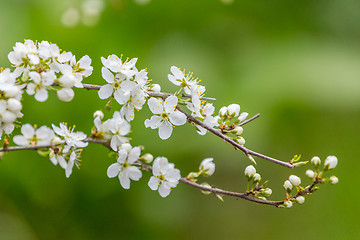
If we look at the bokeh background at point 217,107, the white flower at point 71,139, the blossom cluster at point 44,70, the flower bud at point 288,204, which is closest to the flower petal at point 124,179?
the white flower at point 71,139

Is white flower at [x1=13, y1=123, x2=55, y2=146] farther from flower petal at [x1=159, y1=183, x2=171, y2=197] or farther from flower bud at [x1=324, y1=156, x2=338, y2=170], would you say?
flower bud at [x1=324, y1=156, x2=338, y2=170]

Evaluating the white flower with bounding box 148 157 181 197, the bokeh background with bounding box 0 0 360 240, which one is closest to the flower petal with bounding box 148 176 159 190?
the white flower with bounding box 148 157 181 197

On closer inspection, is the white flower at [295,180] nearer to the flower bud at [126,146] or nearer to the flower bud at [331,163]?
the flower bud at [331,163]

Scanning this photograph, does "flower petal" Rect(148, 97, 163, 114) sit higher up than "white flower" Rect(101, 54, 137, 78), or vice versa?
"white flower" Rect(101, 54, 137, 78)

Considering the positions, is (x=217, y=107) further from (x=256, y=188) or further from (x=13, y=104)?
(x=13, y=104)
